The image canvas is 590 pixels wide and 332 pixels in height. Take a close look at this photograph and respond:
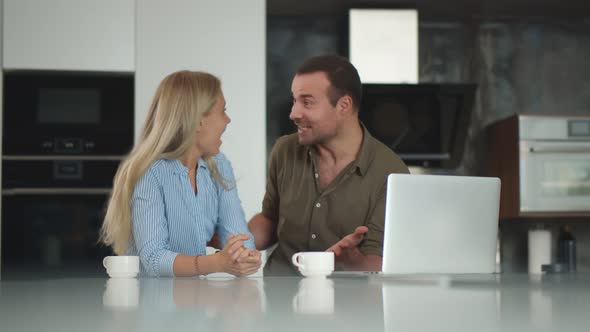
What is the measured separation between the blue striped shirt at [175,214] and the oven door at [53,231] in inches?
44.6

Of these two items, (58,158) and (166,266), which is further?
(58,158)

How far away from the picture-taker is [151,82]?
335cm

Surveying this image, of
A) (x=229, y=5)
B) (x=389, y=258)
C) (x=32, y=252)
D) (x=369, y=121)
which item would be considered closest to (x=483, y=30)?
(x=369, y=121)

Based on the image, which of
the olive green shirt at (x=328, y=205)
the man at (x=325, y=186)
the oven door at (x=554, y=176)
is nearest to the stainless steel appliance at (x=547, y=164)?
the oven door at (x=554, y=176)

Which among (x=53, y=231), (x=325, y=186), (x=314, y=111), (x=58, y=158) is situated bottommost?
(x=53, y=231)

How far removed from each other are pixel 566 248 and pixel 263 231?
2.52m

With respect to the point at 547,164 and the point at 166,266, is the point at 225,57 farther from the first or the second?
the point at 547,164

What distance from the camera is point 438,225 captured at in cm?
186

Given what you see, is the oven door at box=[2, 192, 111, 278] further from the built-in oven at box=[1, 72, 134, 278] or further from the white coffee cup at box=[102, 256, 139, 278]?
the white coffee cup at box=[102, 256, 139, 278]

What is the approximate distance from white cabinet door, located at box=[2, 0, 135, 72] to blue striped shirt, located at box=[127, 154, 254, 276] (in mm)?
1143

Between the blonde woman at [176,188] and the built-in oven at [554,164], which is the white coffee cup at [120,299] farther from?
the built-in oven at [554,164]

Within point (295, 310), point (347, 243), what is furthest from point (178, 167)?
point (295, 310)

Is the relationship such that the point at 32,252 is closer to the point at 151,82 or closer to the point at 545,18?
the point at 151,82

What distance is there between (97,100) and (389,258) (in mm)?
1970
